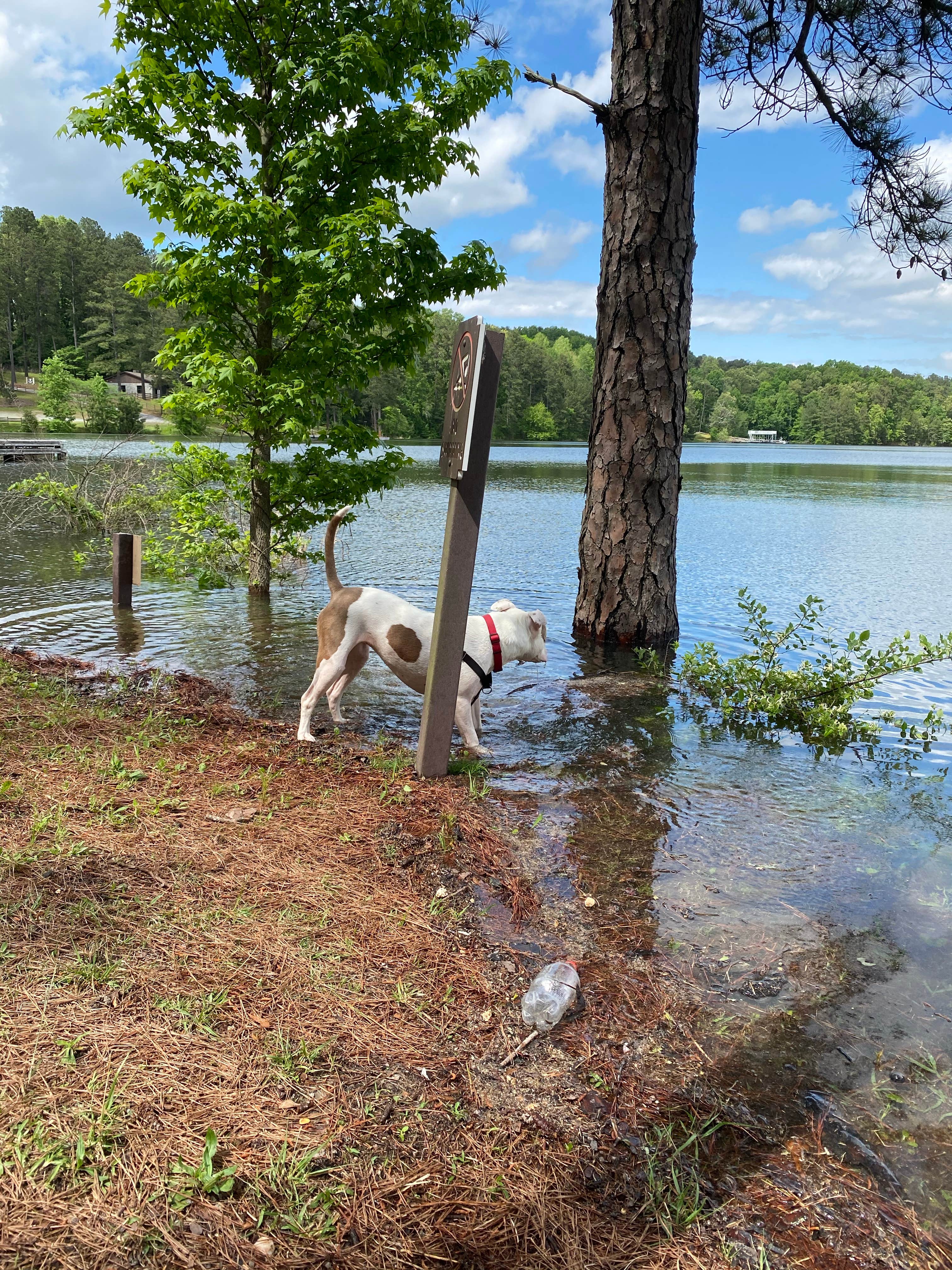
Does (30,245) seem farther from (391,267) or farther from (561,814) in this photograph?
(561,814)

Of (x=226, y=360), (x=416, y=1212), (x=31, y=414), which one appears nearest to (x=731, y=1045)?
(x=416, y=1212)

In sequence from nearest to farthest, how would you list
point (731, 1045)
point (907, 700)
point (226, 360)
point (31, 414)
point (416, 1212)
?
1. point (416, 1212)
2. point (731, 1045)
3. point (907, 700)
4. point (226, 360)
5. point (31, 414)

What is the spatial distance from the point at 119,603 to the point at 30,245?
118491 millimetres

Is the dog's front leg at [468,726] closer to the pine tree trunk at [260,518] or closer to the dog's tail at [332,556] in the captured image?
the dog's tail at [332,556]

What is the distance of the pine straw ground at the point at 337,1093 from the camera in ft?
6.66

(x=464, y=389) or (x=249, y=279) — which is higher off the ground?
(x=249, y=279)

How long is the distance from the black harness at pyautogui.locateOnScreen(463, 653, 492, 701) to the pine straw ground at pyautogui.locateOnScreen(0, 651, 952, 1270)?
1.91 meters

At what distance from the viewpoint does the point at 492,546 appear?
18.2 m

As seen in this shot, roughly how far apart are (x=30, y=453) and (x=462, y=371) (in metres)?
39.1

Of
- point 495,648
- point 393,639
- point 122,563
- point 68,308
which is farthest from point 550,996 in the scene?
point 68,308

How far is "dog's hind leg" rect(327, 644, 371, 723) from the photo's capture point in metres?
6.45

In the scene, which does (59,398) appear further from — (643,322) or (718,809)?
(718,809)

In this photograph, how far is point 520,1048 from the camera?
9.05ft

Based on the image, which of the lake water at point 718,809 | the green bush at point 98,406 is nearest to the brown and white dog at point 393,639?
the lake water at point 718,809
